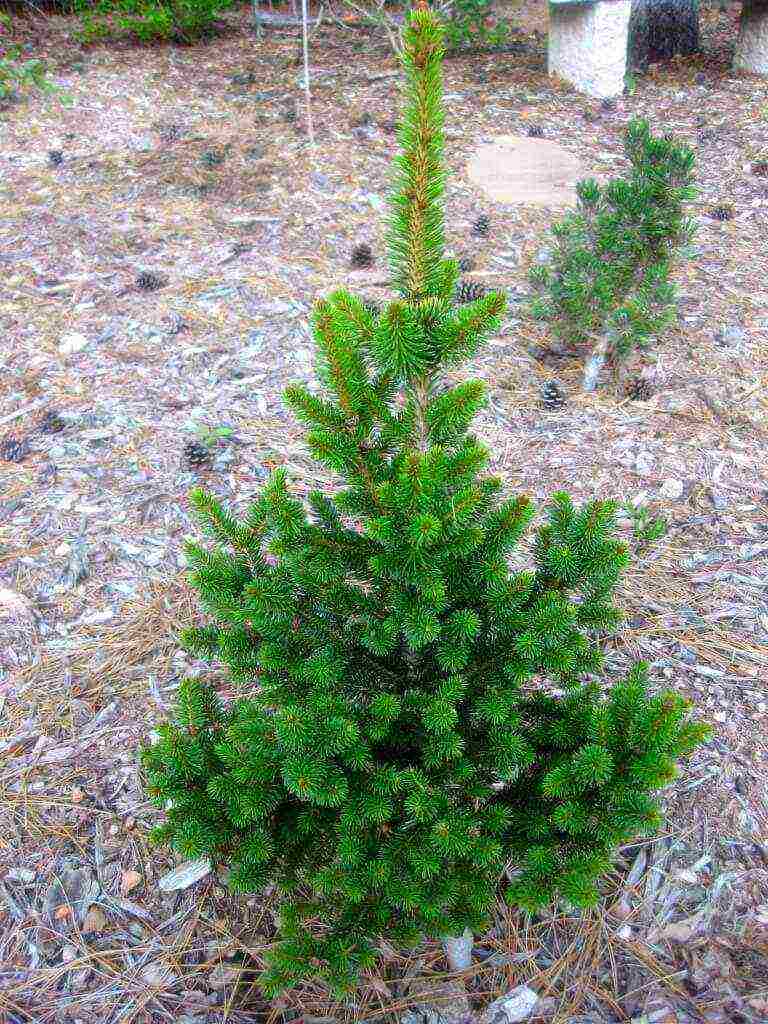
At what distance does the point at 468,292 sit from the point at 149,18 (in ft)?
19.7

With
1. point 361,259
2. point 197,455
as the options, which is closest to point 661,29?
point 361,259

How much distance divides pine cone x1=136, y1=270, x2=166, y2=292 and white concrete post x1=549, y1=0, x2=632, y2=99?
16.4ft

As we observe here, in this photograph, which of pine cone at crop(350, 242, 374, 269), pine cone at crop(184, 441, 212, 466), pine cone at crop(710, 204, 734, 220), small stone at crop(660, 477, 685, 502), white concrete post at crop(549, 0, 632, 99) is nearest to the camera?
small stone at crop(660, 477, 685, 502)

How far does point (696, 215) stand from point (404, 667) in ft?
16.4

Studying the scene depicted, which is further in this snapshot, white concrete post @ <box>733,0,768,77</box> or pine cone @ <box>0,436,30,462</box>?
white concrete post @ <box>733,0,768,77</box>

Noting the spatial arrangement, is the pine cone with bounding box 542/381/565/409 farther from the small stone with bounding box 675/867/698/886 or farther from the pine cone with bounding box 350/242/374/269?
the small stone with bounding box 675/867/698/886

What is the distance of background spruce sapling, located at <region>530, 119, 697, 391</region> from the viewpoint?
3562 millimetres

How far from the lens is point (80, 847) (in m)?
2.35

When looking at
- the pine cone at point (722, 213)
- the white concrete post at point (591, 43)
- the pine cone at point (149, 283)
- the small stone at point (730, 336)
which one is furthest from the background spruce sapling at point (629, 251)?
the white concrete post at point (591, 43)

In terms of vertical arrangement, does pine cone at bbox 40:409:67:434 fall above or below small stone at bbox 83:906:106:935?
above

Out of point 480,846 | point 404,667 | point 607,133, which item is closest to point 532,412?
point 404,667

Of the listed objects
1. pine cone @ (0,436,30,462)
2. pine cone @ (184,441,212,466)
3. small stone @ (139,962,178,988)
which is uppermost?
pine cone @ (0,436,30,462)

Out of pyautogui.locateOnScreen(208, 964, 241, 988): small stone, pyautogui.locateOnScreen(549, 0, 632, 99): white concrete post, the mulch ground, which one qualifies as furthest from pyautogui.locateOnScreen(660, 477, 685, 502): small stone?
pyautogui.locateOnScreen(549, 0, 632, 99): white concrete post

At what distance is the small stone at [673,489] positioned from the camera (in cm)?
349
